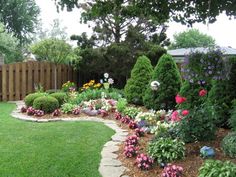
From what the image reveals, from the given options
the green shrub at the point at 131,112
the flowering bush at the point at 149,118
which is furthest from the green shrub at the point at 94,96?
the flowering bush at the point at 149,118

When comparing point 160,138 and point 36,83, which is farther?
point 36,83

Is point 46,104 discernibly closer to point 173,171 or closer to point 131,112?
point 131,112

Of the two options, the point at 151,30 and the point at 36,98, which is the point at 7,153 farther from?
the point at 151,30

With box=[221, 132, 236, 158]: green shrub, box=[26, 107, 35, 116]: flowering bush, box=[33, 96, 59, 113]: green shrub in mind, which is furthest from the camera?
box=[33, 96, 59, 113]: green shrub

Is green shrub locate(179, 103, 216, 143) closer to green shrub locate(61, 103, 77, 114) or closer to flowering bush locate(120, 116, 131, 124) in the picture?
flowering bush locate(120, 116, 131, 124)

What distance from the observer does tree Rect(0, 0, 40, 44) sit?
2569 cm

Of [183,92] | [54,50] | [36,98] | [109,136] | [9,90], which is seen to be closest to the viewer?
[109,136]

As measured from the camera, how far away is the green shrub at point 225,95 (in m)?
5.88

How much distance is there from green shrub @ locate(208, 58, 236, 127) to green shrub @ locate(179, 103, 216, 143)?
3.05 feet

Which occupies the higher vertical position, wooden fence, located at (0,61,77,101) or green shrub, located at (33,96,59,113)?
wooden fence, located at (0,61,77,101)

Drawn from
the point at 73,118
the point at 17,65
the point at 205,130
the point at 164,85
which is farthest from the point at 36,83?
the point at 205,130

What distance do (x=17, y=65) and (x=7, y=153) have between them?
→ 28.2 ft

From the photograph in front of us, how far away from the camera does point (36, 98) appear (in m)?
9.59

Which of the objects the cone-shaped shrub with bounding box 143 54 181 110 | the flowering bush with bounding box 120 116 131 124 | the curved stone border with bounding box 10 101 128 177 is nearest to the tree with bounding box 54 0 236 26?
the curved stone border with bounding box 10 101 128 177
